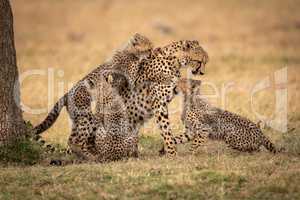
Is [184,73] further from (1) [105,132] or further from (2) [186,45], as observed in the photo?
(1) [105,132]

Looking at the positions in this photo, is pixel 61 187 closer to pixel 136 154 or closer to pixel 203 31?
pixel 136 154

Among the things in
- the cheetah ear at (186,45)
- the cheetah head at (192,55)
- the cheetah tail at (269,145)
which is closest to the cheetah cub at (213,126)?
the cheetah tail at (269,145)

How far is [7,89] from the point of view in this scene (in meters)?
7.78

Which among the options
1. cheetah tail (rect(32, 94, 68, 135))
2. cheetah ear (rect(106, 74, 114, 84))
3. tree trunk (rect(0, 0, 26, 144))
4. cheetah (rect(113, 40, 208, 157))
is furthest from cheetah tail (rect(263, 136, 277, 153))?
tree trunk (rect(0, 0, 26, 144))

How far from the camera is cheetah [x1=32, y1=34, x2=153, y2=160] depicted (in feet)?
26.7

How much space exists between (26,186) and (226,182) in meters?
1.87

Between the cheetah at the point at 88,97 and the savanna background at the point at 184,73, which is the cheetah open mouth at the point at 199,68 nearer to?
the cheetah at the point at 88,97

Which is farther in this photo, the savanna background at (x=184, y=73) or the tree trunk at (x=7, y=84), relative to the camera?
the tree trunk at (x=7, y=84)

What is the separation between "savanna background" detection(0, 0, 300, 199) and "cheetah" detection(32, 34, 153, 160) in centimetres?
54

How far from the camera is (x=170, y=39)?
21.1 meters

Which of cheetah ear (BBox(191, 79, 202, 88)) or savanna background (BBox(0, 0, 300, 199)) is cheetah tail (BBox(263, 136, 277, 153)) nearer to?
savanna background (BBox(0, 0, 300, 199))

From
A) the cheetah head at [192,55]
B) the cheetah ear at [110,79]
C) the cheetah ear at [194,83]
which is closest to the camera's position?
the cheetah ear at [110,79]

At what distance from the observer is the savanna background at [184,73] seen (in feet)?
21.5

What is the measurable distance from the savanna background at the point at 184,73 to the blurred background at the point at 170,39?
30mm
